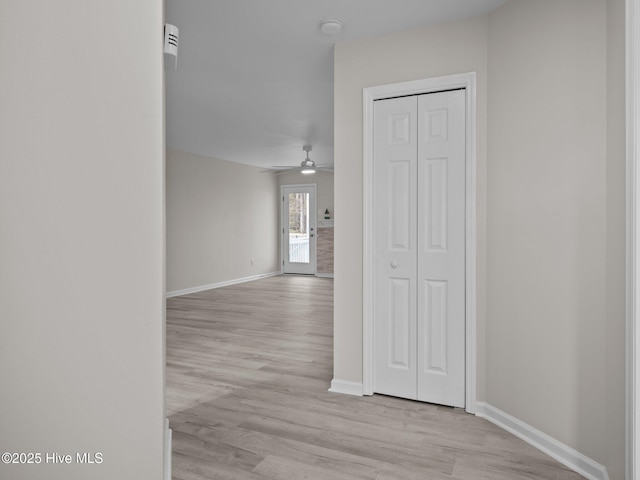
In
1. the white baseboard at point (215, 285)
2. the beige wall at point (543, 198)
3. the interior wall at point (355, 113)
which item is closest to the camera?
the beige wall at point (543, 198)

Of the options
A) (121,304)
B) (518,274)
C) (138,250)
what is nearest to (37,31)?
(138,250)

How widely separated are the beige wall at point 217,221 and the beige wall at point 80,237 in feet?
19.2

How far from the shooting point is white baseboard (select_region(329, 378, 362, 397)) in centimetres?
284

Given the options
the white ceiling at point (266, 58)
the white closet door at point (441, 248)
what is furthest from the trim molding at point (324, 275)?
the white closet door at point (441, 248)

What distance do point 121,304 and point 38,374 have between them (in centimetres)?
30

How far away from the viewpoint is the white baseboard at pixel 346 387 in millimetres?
2842

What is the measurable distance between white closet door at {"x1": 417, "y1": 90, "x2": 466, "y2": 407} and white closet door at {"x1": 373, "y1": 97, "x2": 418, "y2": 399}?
0.05 m

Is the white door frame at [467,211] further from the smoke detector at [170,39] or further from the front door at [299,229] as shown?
the front door at [299,229]

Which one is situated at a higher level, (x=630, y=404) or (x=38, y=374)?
(x=38, y=374)

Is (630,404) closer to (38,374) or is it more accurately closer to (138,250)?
(138,250)

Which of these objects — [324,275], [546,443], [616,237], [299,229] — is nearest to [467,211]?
[616,237]

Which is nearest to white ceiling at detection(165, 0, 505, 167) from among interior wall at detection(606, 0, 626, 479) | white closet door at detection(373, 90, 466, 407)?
white closet door at detection(373, 90, 466, 407)

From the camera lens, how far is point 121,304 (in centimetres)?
124

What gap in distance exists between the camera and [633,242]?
1574 mm
